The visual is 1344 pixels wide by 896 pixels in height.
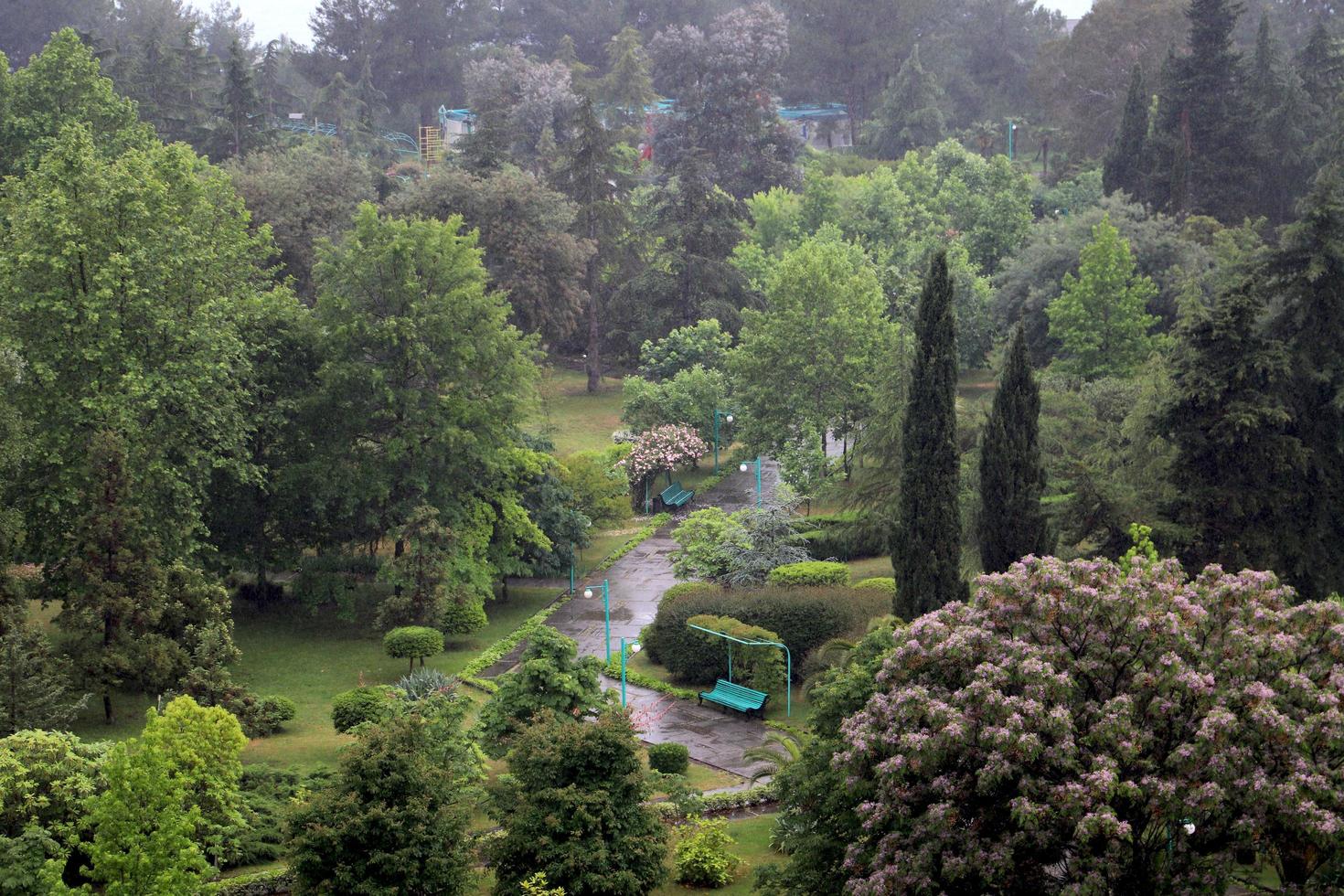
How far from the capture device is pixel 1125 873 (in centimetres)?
1844

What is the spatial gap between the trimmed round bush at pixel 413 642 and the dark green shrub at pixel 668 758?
8017mm

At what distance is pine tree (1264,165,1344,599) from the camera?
32.9 meters

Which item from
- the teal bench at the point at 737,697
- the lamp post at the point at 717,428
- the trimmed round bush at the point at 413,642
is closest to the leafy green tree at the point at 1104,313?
the lamp post at the point at 717,428

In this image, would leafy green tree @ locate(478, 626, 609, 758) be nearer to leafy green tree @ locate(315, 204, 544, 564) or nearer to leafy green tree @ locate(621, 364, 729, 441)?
leafy green tree @ locate(315, 204, 544, 564)

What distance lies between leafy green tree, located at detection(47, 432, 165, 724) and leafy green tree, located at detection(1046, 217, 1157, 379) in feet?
108

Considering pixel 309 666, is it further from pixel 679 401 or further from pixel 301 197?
pixel 301 197

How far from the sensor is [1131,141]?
67625 mm

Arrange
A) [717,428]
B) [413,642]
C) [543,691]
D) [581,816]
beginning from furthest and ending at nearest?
[717,428] < [413,642] < [543,691] < [581,816]

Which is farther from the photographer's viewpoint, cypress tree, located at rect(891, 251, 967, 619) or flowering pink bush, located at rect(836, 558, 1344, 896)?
cypress tree, located at rect(891, 251, 967, 619)

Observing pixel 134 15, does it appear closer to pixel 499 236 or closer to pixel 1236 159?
pixel 499 236

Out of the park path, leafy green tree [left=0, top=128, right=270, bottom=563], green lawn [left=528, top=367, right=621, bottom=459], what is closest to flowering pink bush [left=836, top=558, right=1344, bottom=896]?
the park path

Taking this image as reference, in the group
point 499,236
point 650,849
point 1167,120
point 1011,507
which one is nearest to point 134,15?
point 499,236

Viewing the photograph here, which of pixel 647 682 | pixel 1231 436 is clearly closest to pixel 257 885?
pixel 647 682

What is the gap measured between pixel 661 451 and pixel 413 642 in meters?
18.2
